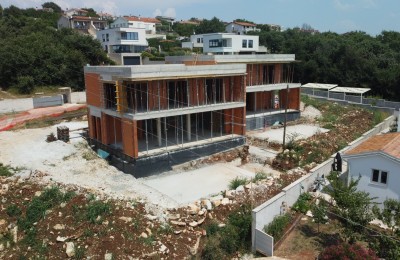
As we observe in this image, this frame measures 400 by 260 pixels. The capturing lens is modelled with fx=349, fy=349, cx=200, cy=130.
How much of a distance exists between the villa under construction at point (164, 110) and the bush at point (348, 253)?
1216 cm

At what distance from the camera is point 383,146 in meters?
18.0

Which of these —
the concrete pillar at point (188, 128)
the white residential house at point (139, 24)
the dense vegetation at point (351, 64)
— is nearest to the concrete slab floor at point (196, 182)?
the concrete pillar at point (188, 128)

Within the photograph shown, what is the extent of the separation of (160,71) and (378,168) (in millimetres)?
13412

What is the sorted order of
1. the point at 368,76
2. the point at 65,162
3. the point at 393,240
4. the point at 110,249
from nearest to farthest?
the point at 393,240, the point at 110,249, the point at 65,162, the point at 368,76

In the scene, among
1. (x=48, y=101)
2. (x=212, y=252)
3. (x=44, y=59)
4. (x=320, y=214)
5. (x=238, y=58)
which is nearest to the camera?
(x=212, y=252)

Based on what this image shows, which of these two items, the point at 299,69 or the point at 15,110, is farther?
the point at 299,69

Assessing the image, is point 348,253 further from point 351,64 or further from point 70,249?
point 351,64

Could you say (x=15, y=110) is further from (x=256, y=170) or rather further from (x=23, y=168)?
(x=256, y=170)

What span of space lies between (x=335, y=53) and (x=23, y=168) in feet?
165

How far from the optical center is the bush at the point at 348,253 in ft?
40.3

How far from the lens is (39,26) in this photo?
196 feet

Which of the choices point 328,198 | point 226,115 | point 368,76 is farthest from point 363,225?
point 368,76

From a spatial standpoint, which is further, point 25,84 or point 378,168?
point 25,84

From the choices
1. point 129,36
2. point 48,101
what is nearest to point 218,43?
point 129,36
